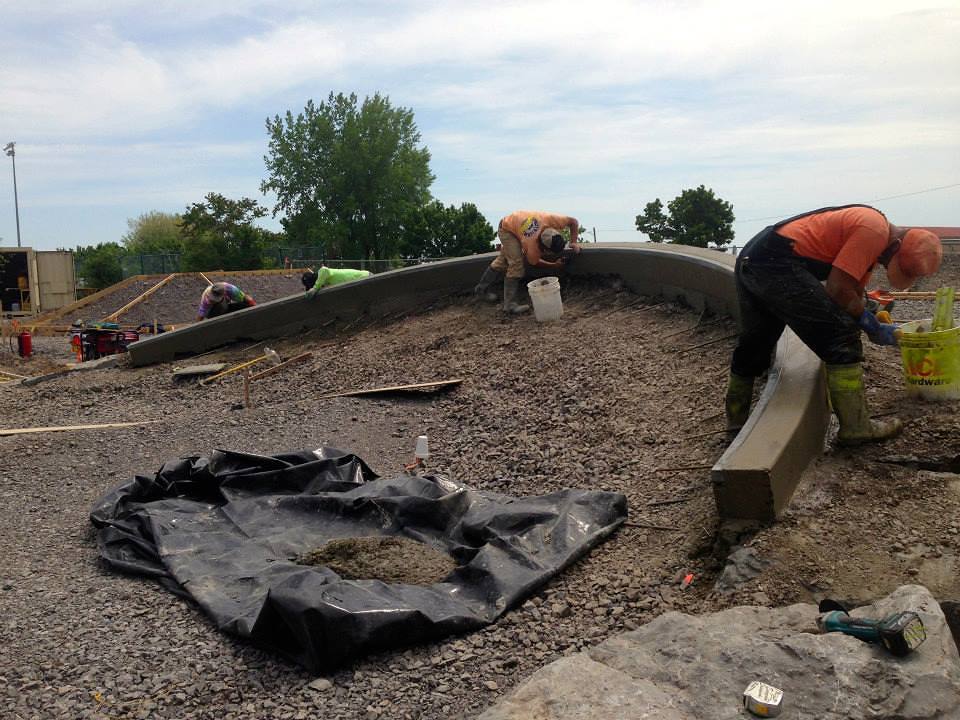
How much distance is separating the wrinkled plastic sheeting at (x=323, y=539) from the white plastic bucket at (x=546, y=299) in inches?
141

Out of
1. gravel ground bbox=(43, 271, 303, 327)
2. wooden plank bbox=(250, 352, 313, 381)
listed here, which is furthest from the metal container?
gravel ground bbox=(43, 271, 303, 327)

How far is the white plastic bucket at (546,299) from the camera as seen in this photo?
8602 millimetres

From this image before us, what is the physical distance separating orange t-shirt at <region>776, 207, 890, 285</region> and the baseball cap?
0.28ft

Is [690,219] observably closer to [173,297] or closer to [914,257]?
[173,297]

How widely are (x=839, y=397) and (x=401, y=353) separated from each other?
17.9 ft

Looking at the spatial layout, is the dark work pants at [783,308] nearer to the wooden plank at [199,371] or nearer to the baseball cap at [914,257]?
the baseball cap at [914,257]

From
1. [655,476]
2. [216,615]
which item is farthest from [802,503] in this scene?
[216,615]

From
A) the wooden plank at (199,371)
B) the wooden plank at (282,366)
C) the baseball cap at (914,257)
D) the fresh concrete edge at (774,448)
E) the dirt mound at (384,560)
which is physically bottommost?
the dirt mound at (384,560)

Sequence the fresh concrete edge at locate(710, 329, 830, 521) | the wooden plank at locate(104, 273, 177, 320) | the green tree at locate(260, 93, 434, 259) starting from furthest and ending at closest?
the green tree at locate(260, 93, 434, 259)
the wooden plank at locate(104, 273, 177, 320)
the fresh concrete edge at locate(710, 329, 830, 521)

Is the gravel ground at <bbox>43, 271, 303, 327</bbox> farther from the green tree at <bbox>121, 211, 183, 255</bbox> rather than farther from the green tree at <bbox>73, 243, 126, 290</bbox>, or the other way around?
the green tree at <bbox>121, 211, 183, 255</bbox>

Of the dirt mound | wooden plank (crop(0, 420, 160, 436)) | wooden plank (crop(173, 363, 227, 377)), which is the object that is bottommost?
the dirt mound

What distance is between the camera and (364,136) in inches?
1906

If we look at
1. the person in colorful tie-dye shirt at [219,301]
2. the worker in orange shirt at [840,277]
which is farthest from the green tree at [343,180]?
the worker in orange shirt at [840,277]

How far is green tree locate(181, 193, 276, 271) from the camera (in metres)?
36.0
